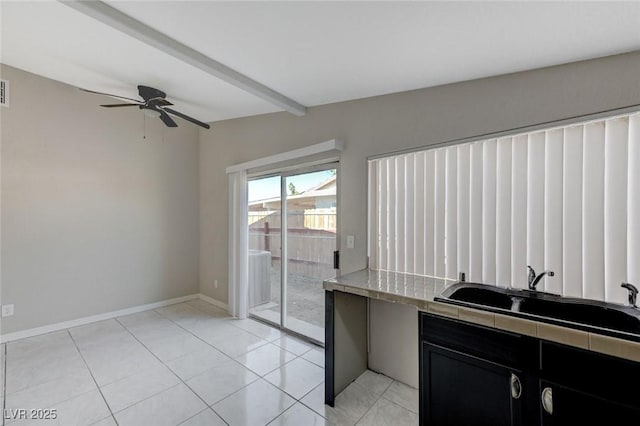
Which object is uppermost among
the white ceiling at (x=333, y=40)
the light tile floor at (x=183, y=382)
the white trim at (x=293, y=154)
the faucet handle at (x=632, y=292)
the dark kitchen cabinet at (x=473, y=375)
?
the white ceiling at (x=333, y=40)

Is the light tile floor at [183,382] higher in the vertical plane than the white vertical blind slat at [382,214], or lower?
lower

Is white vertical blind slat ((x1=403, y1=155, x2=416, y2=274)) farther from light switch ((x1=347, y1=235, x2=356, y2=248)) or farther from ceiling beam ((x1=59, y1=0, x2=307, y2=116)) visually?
ceiling beam ((x1=59, y1=0, x2=307, y2=116))

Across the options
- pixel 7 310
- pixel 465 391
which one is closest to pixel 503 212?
pixel 465 391

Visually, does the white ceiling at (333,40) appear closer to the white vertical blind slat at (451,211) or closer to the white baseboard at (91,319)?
the white vertical blind slat at (451,211)

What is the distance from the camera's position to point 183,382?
225cm

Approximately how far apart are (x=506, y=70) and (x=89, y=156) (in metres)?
4.71

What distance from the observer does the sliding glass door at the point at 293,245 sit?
2945 millimetres

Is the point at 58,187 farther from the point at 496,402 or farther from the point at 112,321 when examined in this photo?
the point at 496,402

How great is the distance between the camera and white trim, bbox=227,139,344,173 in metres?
2.61

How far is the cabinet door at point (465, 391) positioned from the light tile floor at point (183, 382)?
0.44 meters

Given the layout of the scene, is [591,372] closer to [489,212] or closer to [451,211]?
[489,212]

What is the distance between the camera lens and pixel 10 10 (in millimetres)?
1750

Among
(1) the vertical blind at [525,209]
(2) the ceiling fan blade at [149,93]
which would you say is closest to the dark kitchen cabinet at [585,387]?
(1) the vertical blind at [525,209]

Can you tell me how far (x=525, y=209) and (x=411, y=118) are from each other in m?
1.09
